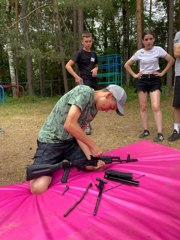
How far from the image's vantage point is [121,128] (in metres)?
6.34

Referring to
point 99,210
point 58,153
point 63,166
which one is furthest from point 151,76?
point 99,210

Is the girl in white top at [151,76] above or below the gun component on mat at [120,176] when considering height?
above

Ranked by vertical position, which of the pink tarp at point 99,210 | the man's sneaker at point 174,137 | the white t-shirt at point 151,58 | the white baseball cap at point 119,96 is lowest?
the man's sneaker at point 174,137

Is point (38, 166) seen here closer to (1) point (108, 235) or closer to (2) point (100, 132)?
(1) point (108, 235)

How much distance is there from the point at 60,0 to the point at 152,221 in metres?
10.2

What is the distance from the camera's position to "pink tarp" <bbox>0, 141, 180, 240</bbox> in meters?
1.80

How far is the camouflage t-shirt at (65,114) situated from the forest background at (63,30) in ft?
24.8

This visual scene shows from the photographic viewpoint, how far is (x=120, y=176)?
251cm

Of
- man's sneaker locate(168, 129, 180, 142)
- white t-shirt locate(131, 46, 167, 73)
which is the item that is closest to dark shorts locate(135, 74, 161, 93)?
white t-shirt locate(131, 46, 167, 73)

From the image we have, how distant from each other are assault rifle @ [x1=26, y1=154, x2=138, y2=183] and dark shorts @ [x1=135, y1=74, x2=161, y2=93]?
7.02 feet

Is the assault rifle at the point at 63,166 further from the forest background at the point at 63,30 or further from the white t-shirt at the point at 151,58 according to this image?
the forest background at the point at 63,30

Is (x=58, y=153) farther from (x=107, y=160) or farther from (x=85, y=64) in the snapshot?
(x=85, y=64)

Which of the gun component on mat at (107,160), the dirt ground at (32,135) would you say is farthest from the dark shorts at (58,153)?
the dirt ground at (32,135)

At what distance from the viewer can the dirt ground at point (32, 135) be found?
13.6ft
